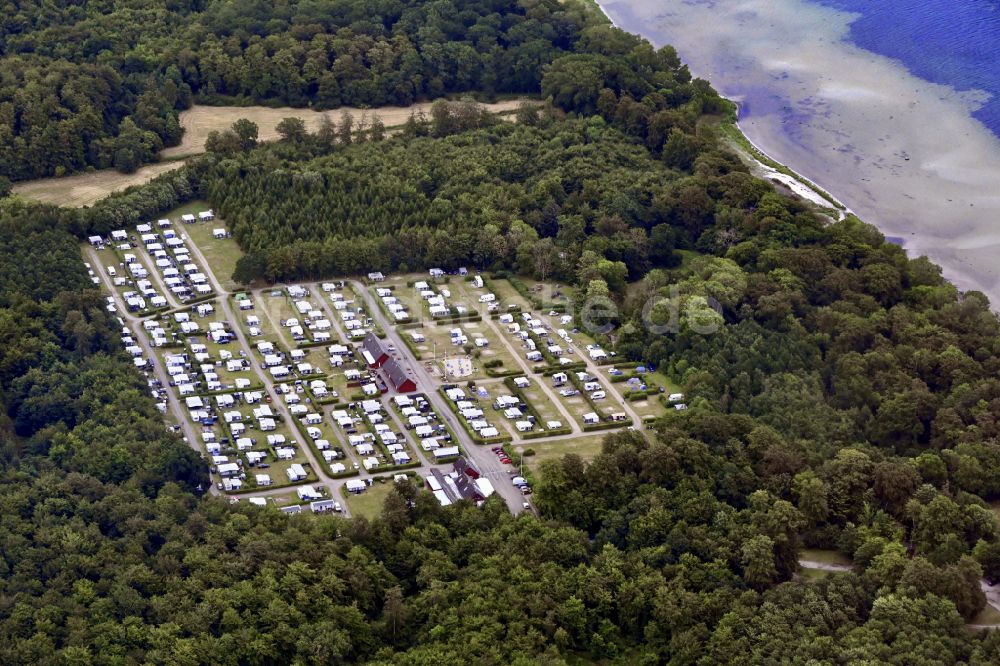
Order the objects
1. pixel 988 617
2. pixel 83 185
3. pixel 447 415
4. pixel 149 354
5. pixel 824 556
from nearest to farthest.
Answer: pixel 988 617 < pixel 824 556 < pixel 447 415 < pixel 149 354 < pixel 83 185

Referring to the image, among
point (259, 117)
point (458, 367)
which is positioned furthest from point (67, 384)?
point (259, 117)

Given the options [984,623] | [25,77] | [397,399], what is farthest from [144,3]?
[984,623]

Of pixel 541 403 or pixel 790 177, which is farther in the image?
pixel 790 177

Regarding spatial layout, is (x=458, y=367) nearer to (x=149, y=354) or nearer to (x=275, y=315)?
(x=275, y=315)

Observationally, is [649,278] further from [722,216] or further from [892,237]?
[892,237]

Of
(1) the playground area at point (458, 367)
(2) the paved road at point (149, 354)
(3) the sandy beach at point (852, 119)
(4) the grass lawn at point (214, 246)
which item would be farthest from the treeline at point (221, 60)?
(1) the playground area at point (458, 367)
